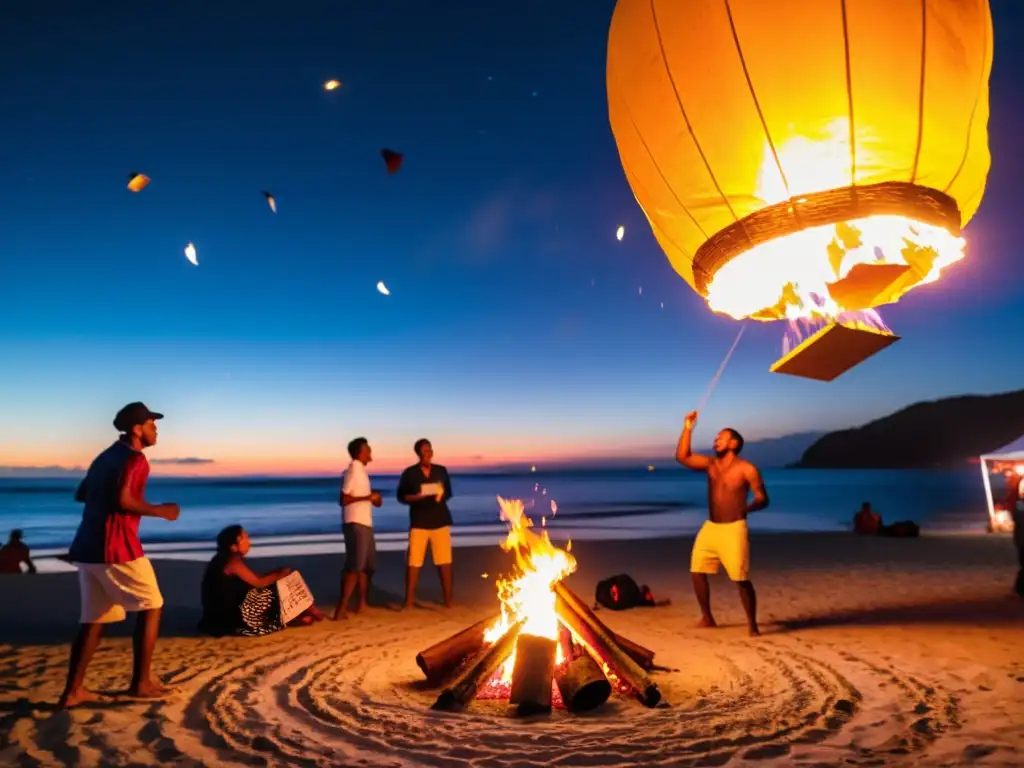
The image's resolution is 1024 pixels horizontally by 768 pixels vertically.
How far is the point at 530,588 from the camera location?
5605mm

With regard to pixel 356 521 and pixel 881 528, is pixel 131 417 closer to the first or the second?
pixel 356 521

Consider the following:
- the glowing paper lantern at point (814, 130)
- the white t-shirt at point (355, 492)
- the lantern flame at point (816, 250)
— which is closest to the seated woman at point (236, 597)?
the white t-shirt at point (355, 492)

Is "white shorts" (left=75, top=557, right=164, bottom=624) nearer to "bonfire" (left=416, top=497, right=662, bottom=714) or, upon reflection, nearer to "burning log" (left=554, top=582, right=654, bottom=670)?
"bonfire" (left=416, top=497, right=662, bottom=714)

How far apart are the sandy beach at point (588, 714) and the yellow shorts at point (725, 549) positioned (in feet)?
2.14

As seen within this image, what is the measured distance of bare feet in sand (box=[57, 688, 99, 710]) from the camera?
14.8ft

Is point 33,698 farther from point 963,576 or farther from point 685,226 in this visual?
point 963,576

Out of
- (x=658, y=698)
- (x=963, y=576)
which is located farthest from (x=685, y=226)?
(x=963, y=576)

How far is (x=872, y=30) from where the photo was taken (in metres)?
2.83

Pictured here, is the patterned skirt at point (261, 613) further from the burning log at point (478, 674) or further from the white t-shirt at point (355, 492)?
the burning log at point (478, 674)

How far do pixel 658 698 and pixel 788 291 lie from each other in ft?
9.10

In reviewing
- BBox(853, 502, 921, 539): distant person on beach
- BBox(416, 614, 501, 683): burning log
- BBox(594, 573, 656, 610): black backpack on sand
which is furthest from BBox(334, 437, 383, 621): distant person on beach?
BBox(853, 502, 921, 539): distant person on beach

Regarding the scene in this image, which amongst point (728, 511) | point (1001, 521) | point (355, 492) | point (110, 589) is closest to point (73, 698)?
point (110, 589)

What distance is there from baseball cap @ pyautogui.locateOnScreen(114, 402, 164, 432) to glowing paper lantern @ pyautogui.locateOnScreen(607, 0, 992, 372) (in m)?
3.55

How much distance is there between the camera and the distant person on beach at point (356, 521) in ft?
25.8
